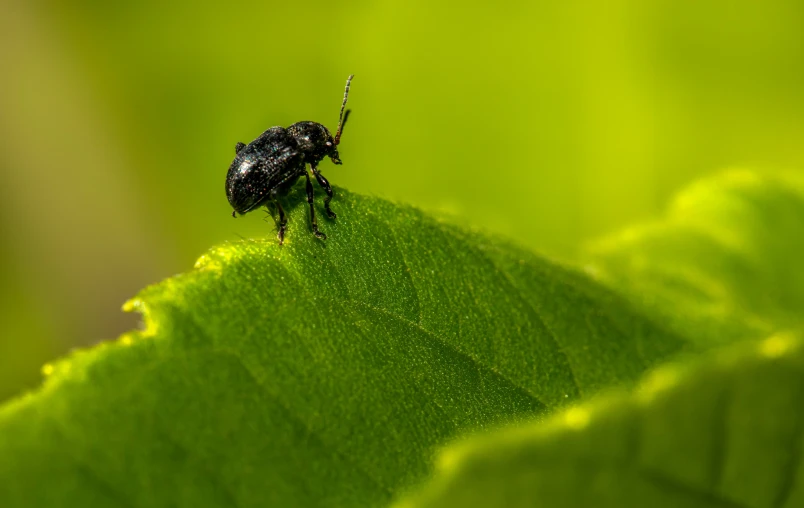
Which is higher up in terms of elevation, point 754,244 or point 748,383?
point 754,244

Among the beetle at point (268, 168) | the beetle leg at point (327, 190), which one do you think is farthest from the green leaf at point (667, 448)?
the beetle at point (268, 168)

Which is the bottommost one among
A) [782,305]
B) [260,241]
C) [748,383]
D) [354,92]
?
[748,383]

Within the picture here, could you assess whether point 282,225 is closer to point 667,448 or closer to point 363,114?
point 667,448

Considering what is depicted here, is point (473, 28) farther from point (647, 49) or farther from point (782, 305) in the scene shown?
point (782, 305)

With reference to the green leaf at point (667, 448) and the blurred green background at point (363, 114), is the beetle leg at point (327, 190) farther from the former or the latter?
the blurred green background at point (363, 114)

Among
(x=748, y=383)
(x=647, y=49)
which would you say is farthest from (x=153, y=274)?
(x=748, y=383)

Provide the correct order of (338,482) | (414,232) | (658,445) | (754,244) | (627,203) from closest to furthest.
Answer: (658,445)
(338,482)
(414,232)
(754,244)
(627,203)

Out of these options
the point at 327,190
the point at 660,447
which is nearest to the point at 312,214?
the point at 327,190
